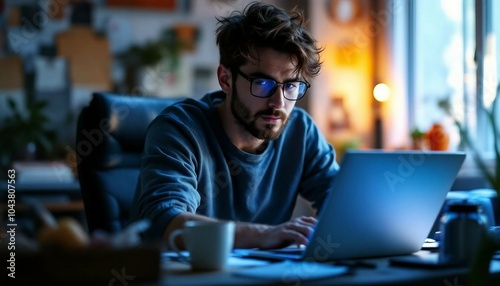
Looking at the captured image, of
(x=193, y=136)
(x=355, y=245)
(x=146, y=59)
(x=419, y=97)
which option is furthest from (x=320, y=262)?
(x=419, y=97)

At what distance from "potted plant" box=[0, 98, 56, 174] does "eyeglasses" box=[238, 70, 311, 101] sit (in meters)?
2.90

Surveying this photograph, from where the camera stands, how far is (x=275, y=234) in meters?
1.53

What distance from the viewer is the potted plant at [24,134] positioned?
4.54 metres

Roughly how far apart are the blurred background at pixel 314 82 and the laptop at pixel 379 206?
264cm

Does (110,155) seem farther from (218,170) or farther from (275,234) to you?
(275,234)

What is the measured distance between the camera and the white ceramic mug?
1275 mm

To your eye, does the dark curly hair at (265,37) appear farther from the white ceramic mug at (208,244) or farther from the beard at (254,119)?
the white ceramic mug at (208,244)

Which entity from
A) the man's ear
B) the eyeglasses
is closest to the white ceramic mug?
the eyeglasses

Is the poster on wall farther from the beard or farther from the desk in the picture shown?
the desk

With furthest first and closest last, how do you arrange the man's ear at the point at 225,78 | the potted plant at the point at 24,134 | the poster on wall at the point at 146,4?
the poster on wall at the point at 146,4 → the potted plant at the point at 24,134 → the man's ear at the point at 225,78

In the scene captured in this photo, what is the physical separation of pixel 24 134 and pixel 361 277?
370 centimetres

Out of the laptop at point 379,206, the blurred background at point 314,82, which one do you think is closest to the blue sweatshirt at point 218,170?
the laptop at point 379,206

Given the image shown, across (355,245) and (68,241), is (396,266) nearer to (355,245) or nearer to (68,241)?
(355,245)

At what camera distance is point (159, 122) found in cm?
197
